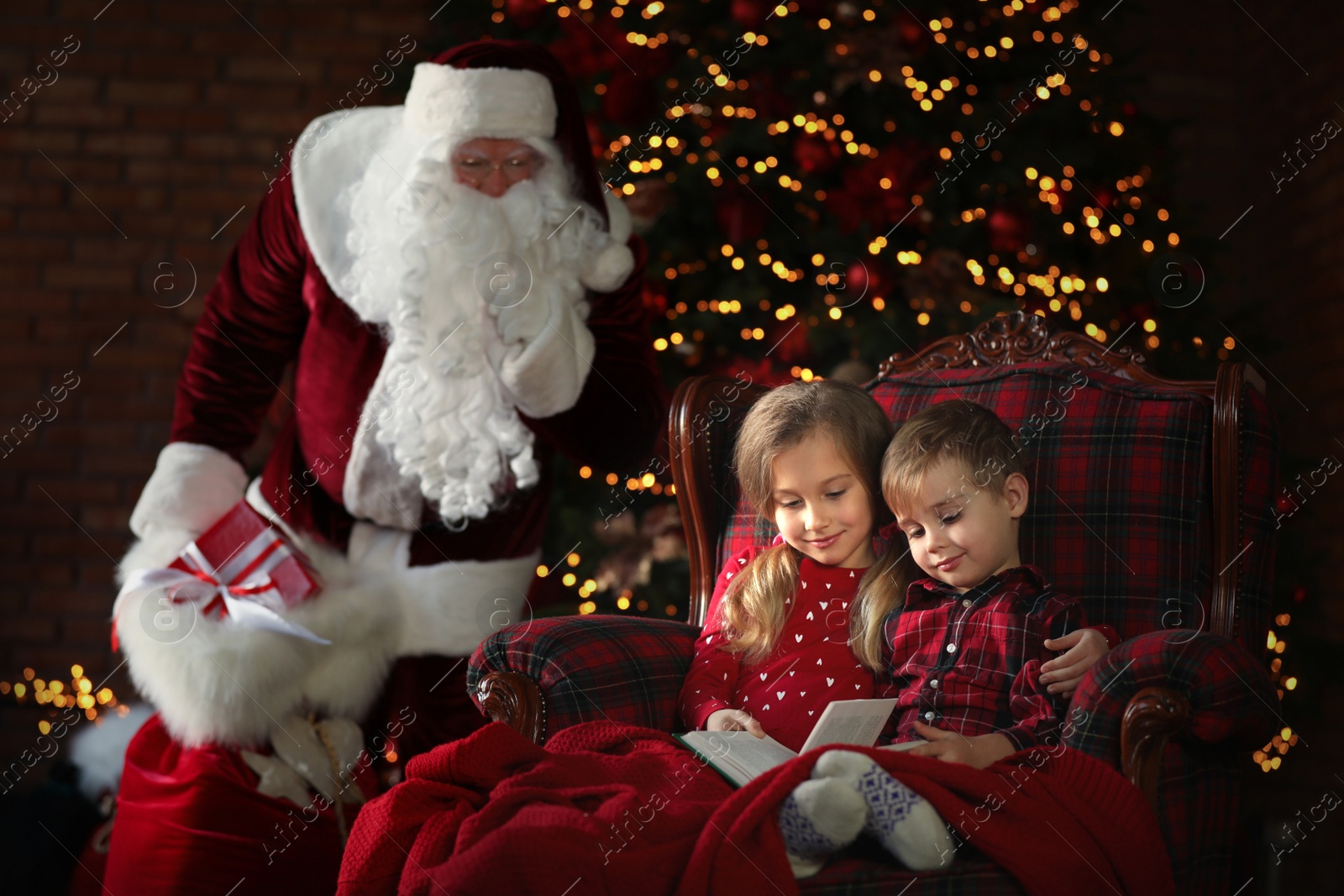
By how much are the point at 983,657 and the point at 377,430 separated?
1.12m

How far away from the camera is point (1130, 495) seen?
164 cm

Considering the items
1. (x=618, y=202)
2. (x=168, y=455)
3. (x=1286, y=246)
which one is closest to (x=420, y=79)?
(x=618, y=202)

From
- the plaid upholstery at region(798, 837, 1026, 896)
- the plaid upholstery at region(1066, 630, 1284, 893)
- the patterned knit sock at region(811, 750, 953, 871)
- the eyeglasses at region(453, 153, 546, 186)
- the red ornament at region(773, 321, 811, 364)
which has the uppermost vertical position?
the eyeglasses at region(453, 153, 546, 186)

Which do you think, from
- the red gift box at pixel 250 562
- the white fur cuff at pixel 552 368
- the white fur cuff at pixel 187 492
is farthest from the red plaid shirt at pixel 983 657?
the white fur cuff at pixel 187 492

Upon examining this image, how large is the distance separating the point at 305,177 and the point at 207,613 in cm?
81

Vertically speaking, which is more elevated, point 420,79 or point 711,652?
point 420,79

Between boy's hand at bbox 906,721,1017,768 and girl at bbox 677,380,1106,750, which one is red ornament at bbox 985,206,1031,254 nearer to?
girl at bbox 677,380,1106,750

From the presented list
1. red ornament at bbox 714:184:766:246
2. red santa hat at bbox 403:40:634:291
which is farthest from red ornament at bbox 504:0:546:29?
red santa hat at bbox 403:40:634:291

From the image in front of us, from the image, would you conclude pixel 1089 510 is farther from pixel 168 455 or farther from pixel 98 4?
pixel 98 4

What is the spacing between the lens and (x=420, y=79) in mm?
2010

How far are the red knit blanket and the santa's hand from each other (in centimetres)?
92

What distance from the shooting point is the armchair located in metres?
1.28

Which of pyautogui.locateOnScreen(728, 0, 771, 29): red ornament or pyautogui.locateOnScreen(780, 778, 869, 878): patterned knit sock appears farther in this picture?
pyautogui.locateOnScreen(728, 0, 771, 29): red ornament

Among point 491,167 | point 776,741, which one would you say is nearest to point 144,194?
point 491,167
